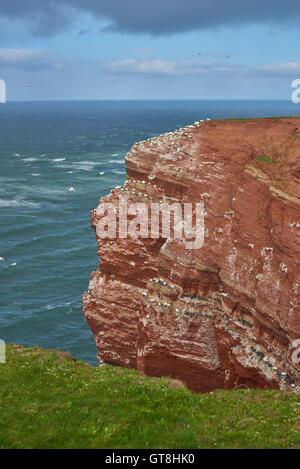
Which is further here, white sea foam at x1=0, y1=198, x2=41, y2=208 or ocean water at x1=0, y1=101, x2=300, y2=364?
white sea foam at x1=0, y1=198, x2=41, y2=208

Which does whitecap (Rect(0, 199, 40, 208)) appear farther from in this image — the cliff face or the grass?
the grass

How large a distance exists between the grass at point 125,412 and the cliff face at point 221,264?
18.6 ft

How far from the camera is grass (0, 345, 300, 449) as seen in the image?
56.4 ft

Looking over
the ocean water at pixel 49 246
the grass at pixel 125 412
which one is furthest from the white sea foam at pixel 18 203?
the grass at pixel 125 412

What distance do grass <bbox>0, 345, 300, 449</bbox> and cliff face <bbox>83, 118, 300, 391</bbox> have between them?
566cm

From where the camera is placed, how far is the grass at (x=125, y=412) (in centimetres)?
1719

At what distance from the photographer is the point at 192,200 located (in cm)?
3247

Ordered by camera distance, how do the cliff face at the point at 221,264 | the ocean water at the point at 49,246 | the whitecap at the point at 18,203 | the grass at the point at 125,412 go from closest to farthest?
the grass at the point at 125,412, the cliff face at the point at 221,264, the ocean water at the point at 49,246, the whitecap at the point at 18,203

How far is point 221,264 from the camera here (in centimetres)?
3045

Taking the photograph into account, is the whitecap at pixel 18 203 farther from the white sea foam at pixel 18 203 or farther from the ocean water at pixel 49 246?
the ocean water at pixel 49 246

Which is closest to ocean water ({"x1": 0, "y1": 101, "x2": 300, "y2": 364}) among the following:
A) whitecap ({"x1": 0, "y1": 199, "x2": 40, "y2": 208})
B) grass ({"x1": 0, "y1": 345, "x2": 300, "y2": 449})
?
whitecap ({"x1": 0, "y1": 199, "x2": 40, "y2": 208})

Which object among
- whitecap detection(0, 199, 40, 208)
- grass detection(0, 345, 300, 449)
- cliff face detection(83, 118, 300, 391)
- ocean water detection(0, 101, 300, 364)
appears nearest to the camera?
grass detection(0, 345, 300, 449)
